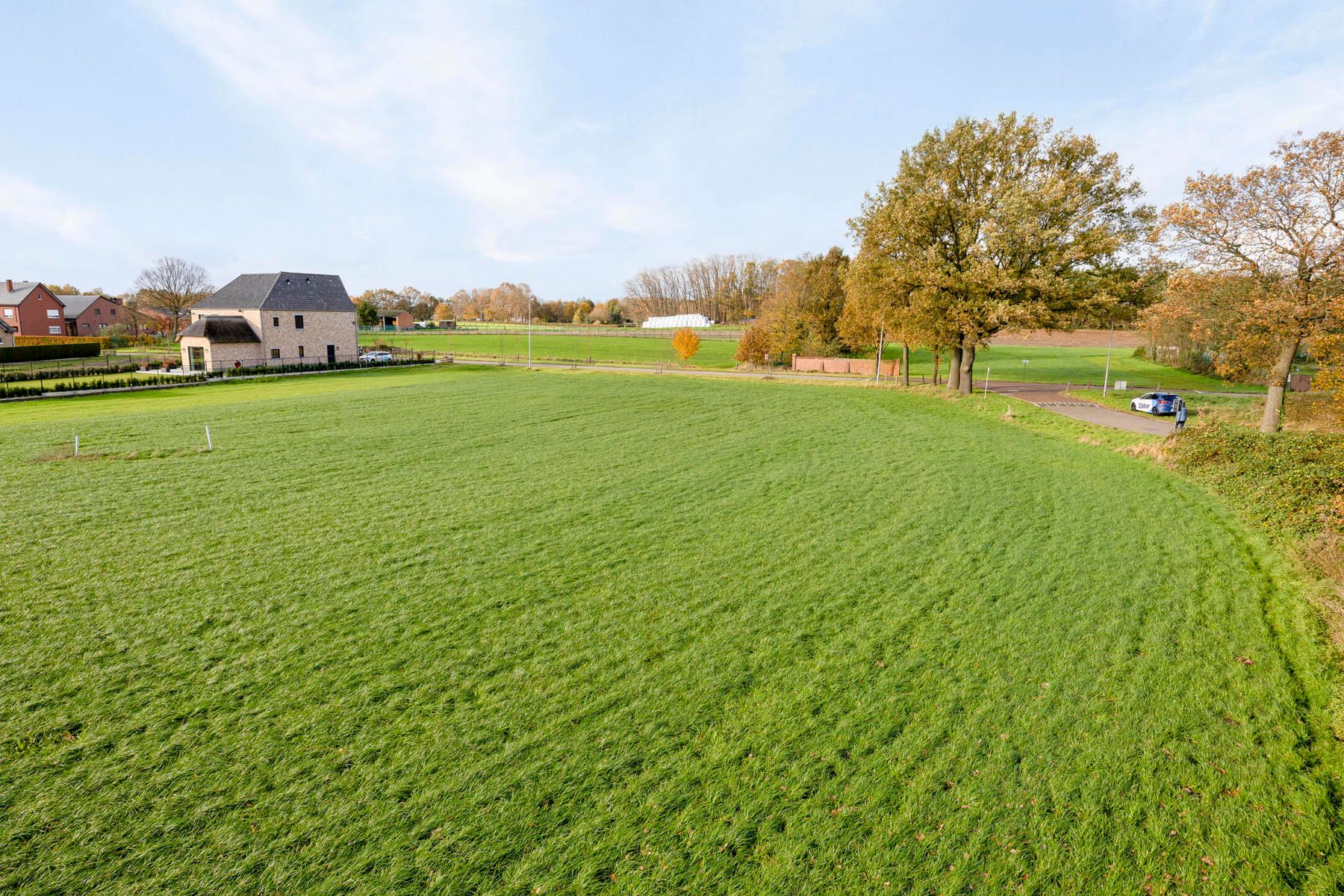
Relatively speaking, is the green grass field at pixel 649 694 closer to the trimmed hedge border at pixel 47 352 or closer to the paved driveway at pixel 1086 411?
the paved driveway at pixel 1086 411

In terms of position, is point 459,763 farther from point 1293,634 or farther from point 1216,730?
point 1293,634

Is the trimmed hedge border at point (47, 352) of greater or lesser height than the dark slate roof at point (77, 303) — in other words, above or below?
below

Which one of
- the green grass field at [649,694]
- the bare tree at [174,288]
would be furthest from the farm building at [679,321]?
the green grass field at [649,694]

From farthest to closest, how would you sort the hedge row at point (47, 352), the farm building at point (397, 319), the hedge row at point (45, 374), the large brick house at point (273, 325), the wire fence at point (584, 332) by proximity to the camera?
the farm building at point (397, 319), the wire fence at point (584, 332), the hedge row at point (47, 352), the large brick house at point (273, 325), the hedge row at point (45, 374)

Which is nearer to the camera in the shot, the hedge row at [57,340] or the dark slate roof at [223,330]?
the dark slate roof at [223,330]

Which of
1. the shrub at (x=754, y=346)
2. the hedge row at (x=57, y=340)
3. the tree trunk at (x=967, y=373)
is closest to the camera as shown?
the tree trunk at (x=967, y=373)

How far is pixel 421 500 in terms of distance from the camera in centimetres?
1438

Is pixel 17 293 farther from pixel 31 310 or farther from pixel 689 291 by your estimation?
pixel 689 291

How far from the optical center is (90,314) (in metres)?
85.7

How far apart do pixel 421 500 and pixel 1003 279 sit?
28.4m

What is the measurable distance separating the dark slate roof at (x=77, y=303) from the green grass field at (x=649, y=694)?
96.0 meters

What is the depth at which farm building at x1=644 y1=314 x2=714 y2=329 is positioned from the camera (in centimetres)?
15325

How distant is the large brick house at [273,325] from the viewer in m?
49.5

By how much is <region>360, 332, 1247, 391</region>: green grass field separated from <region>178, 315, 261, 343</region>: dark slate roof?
22.1 metres
